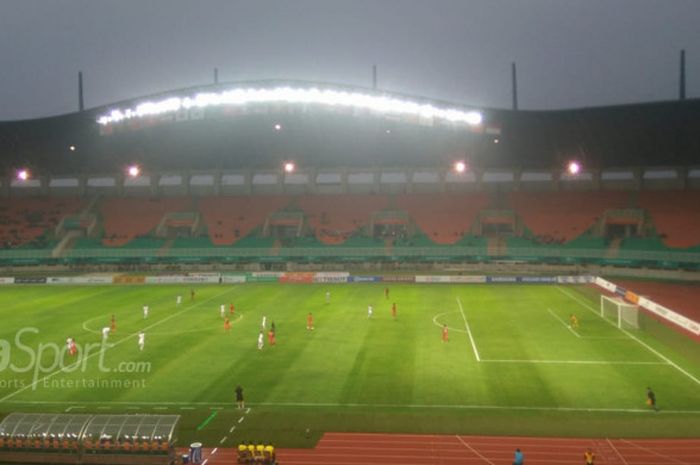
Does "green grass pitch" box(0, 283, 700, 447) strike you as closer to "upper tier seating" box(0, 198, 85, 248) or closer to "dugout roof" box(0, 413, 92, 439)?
"dugout roof" box(0, 413, 92, 439)

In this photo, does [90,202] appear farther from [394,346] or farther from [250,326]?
[394,346]

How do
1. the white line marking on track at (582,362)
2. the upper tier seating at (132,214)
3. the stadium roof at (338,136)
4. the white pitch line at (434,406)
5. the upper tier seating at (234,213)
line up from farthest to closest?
the upper tier seating at (132,214), the upper tier seating at (234,213), the stadium roof at (338,136), the white line marking on track at (582,362), the white pitch line at (434,406)

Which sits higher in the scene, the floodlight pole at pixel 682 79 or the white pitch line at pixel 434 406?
the floodlight pole at pixel 682 79

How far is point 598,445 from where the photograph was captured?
1855 cm

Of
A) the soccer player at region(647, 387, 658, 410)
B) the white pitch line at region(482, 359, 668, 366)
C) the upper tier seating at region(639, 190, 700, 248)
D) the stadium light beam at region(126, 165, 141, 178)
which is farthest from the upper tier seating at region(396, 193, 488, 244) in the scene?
the soccer player at region(647, 387, 658, 410)

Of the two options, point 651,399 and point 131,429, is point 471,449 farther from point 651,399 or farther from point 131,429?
point 131,429

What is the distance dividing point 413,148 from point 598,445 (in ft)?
172

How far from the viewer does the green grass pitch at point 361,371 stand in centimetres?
2088

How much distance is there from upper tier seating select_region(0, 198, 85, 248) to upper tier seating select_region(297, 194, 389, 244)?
31.3 meters

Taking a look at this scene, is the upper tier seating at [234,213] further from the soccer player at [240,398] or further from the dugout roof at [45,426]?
the dugout roof at [45,426]

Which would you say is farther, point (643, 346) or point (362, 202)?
point (362, 202)

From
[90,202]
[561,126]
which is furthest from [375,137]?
[90,202]

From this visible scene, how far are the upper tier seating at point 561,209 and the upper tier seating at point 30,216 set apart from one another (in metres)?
58.1

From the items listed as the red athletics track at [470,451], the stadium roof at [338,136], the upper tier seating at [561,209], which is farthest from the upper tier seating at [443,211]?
the red athletics track at [470,451]
